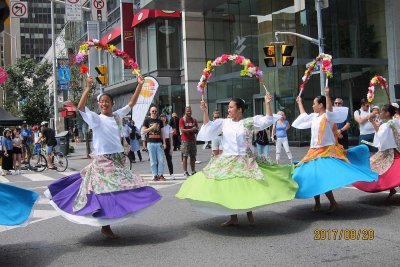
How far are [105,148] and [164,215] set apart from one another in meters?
2.17

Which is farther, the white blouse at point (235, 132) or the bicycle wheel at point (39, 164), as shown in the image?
the bicycle wheel at point (39, 164)

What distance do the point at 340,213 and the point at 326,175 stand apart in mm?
811

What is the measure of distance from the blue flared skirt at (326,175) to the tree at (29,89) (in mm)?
32408

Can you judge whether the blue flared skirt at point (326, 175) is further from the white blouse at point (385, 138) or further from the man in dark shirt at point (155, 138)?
the man in dark shirt at point (155, 138)

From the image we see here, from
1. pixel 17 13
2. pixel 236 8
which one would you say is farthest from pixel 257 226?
pixel 236 8

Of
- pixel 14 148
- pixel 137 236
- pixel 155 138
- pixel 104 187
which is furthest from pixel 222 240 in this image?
pixel 14 148

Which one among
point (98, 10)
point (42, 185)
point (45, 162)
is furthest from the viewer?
point (98, 10)

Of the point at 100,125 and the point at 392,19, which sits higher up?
the point at 392,19

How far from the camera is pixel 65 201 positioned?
253 inches

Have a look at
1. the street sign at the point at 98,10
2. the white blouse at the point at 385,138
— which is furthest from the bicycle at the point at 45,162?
the white blouse at the point at 385,138

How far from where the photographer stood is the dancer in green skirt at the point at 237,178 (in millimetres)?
6518

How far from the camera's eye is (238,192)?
6.59 m

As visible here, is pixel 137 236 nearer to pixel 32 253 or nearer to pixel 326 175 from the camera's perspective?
pixel 32 253

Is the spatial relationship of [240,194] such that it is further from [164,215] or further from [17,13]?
[17,13]
